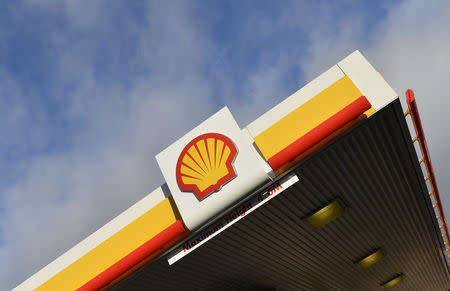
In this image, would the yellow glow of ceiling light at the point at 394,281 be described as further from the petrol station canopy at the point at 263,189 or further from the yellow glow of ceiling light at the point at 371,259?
the petrol station canopy at the point at 263,189

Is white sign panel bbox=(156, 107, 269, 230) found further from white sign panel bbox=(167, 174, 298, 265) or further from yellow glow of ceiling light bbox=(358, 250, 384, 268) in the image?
yellow glow of ceiling light bbox=(358, 250, 384, 268)

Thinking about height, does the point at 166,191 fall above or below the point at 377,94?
above

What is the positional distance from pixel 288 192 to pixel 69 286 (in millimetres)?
5966

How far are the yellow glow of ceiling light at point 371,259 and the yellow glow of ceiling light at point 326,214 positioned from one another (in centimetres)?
582

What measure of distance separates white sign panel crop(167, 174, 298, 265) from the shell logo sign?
2.38 feet

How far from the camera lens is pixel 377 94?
7.42 m

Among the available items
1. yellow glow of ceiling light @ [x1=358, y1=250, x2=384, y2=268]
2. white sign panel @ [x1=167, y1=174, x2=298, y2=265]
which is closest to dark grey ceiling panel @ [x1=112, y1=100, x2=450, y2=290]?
yellow glow of ceiling light @ [x1=358, y1=250, x2=384, y2=268]

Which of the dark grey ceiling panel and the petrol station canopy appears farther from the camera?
the dark grey ceiling panel

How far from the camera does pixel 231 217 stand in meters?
8.02

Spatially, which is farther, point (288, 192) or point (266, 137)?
point (288, 192)

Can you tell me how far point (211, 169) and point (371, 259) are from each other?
10368 millimetres

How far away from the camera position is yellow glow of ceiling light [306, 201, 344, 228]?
9.83 meters

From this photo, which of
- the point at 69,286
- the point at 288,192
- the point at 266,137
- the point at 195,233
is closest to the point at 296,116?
the point at 266,137

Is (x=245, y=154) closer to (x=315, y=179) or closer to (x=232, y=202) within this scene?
(x=232, y=202)
